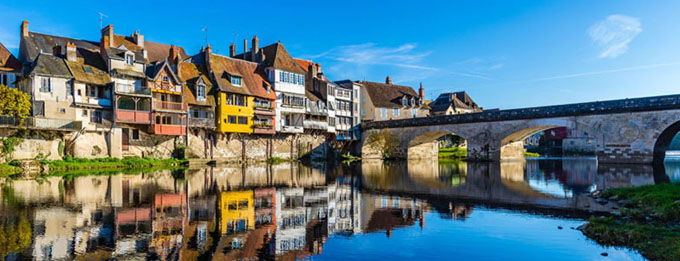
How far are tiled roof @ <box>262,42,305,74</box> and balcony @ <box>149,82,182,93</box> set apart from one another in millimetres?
13564

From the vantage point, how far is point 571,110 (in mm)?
47438

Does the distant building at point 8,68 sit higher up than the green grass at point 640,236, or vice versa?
the distant building at point 8,68

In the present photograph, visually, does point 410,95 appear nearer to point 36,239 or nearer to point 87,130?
point 87,130

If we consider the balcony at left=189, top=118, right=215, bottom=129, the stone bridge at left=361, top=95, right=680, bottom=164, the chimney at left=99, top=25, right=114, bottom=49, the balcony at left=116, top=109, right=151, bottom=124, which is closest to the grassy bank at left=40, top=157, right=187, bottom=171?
the balcony at left=116, top=109, right=151, bottom=124

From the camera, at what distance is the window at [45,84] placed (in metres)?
39.5

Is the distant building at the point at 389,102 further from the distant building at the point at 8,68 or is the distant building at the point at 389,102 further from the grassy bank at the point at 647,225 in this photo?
the grassy bank at the point at 647,225

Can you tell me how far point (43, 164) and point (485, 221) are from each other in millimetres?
34852

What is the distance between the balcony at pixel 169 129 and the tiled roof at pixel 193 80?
2.82 meters

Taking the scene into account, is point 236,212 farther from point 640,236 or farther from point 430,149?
point 430,149

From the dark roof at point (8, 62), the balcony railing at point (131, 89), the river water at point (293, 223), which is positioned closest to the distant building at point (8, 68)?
the dark roof at point (8, 62)

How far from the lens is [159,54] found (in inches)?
2285

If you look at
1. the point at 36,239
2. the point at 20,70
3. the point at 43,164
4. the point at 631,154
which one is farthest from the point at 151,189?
the point at 631,154

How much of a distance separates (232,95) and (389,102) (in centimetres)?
3130

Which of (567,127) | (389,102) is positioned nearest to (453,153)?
(389,102)
